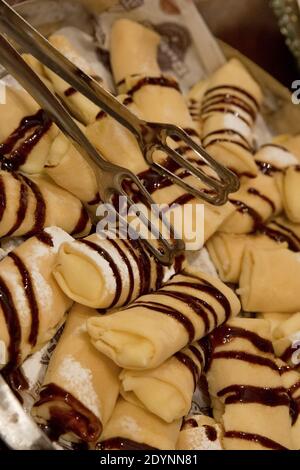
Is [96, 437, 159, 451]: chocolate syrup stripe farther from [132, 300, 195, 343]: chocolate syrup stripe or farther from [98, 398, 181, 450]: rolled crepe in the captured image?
[132, 300, 195, 343]: chocolate syrup stripe

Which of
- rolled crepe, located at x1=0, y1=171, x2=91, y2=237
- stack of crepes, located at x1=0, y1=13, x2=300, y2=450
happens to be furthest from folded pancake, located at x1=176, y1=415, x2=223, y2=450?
rolled crepe, located at x1=0, y1=171, x2=91, y2=237

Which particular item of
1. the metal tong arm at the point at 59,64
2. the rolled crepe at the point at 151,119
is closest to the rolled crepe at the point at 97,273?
the rolled crepe at the point at 151,119

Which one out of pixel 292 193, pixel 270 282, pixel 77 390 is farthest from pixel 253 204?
pixel 77 390

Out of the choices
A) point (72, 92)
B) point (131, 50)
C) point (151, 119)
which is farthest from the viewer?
point (131, 50)

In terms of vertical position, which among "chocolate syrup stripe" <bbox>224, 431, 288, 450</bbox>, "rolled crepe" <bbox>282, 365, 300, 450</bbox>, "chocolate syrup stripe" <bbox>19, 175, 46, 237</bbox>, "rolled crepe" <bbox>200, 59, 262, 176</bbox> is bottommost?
"rolled crepe" <bbox>282, 365, 300, 450</bbox>

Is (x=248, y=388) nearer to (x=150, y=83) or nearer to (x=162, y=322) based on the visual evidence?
(x=162, y=322)

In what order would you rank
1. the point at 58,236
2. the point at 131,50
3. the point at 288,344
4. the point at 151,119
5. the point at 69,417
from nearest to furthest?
the point at 69,417
the point at 58,236
the point at 288,344
the point at 151,119
the point at 131,50

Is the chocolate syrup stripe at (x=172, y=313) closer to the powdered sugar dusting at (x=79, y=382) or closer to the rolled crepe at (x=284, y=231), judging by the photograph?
the powdered sugar dusting at (x=79, y=382)
